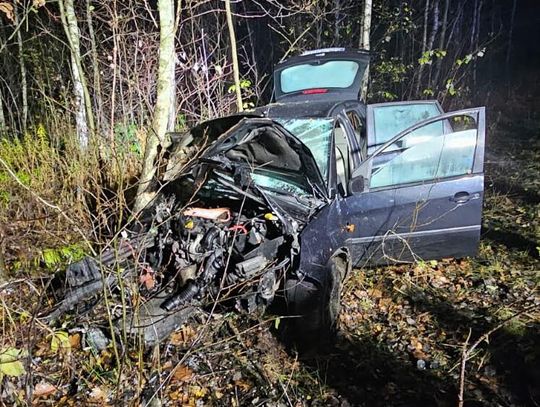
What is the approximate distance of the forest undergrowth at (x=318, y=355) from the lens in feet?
9.44

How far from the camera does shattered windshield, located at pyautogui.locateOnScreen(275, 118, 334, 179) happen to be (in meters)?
3.74

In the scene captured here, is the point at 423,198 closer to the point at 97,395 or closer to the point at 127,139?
the point at 97,395

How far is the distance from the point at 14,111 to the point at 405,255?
10.3 m

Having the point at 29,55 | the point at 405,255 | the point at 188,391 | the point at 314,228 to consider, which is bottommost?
the point at 188,391

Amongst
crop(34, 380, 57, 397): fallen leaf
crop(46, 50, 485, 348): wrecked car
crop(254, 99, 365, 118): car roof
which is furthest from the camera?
crop(254, 99, 365, 118): car roof

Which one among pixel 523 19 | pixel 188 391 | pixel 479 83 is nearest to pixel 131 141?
pixel 188 391

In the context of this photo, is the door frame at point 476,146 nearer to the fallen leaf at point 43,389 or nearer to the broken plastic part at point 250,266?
the broken plastic part at point 250,266

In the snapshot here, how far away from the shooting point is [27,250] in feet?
13.8

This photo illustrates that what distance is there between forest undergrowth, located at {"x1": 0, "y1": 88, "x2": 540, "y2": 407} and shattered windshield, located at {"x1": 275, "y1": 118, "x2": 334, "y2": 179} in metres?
1.35

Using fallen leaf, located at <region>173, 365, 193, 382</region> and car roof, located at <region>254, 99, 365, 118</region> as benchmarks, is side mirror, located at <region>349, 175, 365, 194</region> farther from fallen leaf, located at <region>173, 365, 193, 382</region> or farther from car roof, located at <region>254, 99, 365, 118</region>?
fallen leaf, located at <region>173, 365, 193, 382</region>

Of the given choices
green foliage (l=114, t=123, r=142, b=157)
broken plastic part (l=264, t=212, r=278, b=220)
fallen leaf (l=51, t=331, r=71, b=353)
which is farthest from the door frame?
green foliage (l=114, t=123, r=142, b=157)

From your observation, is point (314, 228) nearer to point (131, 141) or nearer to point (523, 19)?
point (131, 141)

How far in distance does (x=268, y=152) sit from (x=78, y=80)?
450cm

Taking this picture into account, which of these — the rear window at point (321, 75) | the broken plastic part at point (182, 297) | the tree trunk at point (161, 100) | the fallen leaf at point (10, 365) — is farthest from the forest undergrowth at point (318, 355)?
the rear window at point (321, 75)
